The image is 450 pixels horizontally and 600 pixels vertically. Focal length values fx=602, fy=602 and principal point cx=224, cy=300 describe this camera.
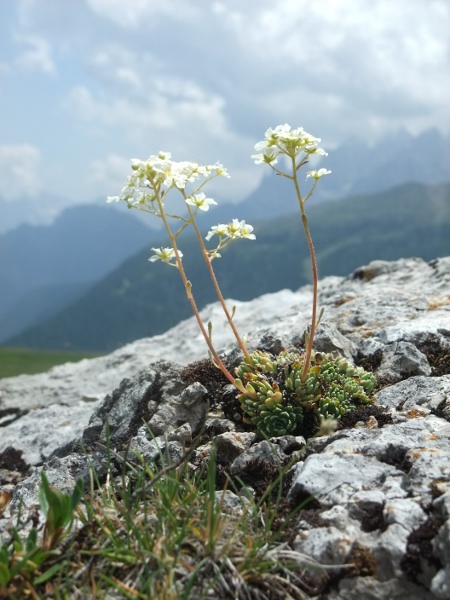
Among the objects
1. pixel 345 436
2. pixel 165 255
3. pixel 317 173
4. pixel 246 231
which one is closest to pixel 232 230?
pixel 246 231

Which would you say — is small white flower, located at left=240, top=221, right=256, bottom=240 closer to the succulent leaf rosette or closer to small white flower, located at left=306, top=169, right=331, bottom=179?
small white flower, located at left=306, top=169, right=331, bottom=179

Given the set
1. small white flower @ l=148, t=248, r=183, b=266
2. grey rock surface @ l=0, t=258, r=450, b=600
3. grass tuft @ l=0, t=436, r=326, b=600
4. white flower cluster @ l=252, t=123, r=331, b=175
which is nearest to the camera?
grass tuft @ l=0, t=436, r=326, b=600

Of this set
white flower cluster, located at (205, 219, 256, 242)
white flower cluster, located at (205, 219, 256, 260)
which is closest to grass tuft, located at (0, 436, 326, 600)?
white flower cluster, located at (205, 219, 256, 260)

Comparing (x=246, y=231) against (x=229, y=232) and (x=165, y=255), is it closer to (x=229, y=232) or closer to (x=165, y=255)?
(x=229, y=232)

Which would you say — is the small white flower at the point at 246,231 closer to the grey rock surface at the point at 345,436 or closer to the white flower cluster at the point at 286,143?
the white flower cluster at the point at 286,143

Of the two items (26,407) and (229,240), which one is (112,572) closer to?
(229,240)
